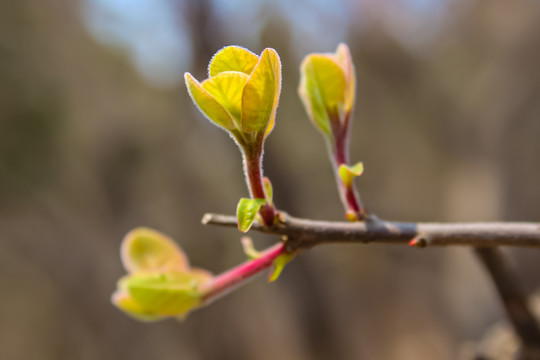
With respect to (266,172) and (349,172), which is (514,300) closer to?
(349,172)

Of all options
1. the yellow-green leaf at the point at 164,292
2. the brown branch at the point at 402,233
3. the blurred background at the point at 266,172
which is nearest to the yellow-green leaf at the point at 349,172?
the brown branch at the point at 402,233

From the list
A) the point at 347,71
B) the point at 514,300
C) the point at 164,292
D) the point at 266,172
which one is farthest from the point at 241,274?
the point at 266,172

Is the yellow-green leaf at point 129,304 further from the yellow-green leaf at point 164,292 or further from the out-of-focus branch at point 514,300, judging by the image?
the out-of-focus branch at point 514,300

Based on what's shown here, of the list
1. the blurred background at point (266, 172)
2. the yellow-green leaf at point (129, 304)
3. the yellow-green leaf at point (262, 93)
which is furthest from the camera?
the blurred background at point (266, 172)

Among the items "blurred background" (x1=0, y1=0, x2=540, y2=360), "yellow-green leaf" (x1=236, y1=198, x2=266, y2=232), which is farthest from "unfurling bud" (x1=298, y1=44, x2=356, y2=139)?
"blurred background" (x1=0, y1=0, x2=540, y2=360)

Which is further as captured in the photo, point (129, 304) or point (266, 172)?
point (266, 172)

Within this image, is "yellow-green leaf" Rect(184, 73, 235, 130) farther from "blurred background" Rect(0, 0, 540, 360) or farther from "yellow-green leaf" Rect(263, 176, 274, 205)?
"blurred background" Rect(0, 0, 540, 360)
